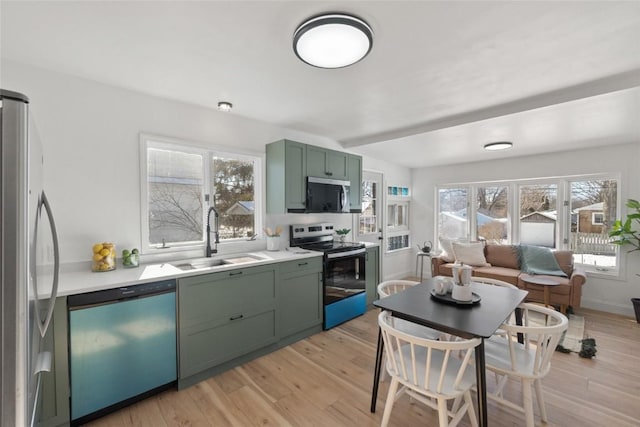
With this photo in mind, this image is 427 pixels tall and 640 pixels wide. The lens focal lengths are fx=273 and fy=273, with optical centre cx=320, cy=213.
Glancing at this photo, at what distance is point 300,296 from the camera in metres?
2.90

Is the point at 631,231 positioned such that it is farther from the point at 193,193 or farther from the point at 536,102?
the point at 193,193

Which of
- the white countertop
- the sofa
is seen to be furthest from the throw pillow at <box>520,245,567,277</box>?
the white countertop

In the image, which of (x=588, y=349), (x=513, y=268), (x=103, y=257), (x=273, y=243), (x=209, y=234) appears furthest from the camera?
(x=513, y=268)

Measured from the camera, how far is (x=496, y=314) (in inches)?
66.6

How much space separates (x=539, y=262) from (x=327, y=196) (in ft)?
11.0

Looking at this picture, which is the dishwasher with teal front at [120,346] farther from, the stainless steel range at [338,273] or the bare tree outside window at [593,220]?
the bare tree outside window at [593,220]

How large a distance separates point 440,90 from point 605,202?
137 inches

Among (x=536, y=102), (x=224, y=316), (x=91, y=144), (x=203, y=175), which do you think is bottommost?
(x=224, y=316)

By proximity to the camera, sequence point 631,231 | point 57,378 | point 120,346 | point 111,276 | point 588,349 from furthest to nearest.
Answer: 1. point 631,231
2. point 588,349
3. point 111,276
4. point 120,346
5. point 57,378

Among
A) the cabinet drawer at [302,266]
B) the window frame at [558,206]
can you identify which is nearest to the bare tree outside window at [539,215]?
the window frame at [558,206]

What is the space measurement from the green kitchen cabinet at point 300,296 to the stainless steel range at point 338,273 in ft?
0.36

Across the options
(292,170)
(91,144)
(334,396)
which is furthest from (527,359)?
(91,144)

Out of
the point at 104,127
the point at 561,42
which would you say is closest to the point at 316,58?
the point at 561,42

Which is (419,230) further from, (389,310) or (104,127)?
(104,127)
